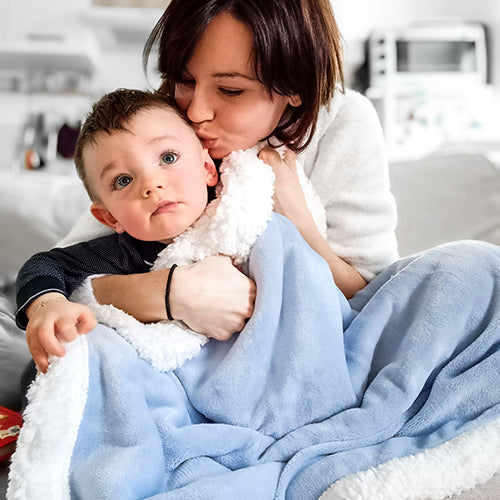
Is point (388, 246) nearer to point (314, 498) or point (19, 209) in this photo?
point (314, 498)

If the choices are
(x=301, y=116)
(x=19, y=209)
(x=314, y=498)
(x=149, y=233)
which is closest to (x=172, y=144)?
(x=149, y=233)

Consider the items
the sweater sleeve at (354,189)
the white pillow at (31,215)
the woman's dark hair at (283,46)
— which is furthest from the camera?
the white pillow at (31,215)

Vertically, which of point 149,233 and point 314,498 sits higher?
point 149,233

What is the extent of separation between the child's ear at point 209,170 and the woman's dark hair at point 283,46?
5.5 inches

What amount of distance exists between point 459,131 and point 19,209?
3233 millimetres

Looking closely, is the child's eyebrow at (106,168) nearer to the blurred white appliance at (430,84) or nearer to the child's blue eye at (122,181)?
the child's blue eye at (122,181)

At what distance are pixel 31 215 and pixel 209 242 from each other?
Result: 0.92 meters

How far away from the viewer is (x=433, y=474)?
0.63 metres

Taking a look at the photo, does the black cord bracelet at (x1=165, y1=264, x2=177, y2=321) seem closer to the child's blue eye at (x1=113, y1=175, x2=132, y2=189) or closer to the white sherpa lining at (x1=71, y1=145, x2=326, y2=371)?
the white sherpa lining at (x1=71, y1=145, x2=326, y2=371)

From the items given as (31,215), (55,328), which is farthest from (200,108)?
(31,215)

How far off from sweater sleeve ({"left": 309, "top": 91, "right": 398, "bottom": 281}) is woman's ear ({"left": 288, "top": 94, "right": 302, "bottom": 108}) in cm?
10

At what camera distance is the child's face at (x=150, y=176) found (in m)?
0.78

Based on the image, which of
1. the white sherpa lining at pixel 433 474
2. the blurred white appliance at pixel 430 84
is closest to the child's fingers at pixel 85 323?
the white sherpa lining at pixel 433 474

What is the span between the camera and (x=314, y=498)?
624mm
